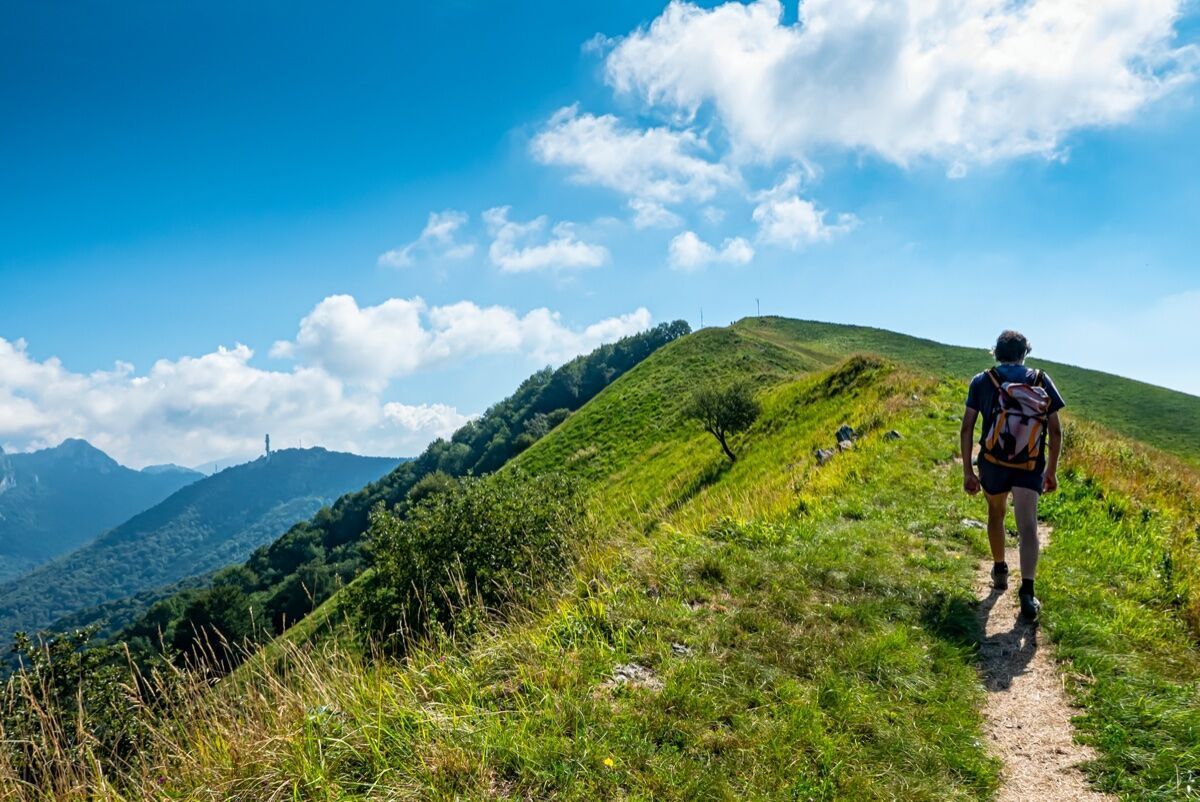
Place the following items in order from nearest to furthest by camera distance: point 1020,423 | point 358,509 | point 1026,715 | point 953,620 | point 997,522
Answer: point 1026,715 → point 953,620 → point 1020,423 → point 997,522 → point 358,509

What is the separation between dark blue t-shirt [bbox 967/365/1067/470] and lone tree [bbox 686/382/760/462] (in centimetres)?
2533

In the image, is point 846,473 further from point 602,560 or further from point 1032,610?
point 602,560

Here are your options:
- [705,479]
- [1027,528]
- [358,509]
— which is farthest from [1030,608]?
[358,509]

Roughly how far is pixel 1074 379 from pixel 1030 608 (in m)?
84.7

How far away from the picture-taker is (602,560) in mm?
8500

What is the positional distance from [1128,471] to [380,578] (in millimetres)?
22246

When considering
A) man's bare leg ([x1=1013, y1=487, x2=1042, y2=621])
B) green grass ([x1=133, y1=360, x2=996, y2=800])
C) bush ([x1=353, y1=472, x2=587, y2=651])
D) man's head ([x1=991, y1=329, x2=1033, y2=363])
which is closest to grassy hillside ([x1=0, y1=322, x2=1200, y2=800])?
green grass ([x1=133, y1=360, x2=996, y2=800])

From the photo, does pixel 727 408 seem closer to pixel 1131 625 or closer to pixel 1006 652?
pixel 1131 625

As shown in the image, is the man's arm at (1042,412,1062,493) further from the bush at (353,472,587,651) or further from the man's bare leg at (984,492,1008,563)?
the bush at (353,472,587,651)

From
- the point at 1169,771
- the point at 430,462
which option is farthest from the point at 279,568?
the point at 1169,771

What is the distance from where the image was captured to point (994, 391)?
735cm

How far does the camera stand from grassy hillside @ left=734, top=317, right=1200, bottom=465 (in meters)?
52.2

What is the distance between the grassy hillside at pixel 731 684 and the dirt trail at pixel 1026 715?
17cm

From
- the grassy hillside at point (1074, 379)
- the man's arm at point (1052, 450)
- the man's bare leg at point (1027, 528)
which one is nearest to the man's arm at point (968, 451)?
the man's bare leg at point (1027, 528)
